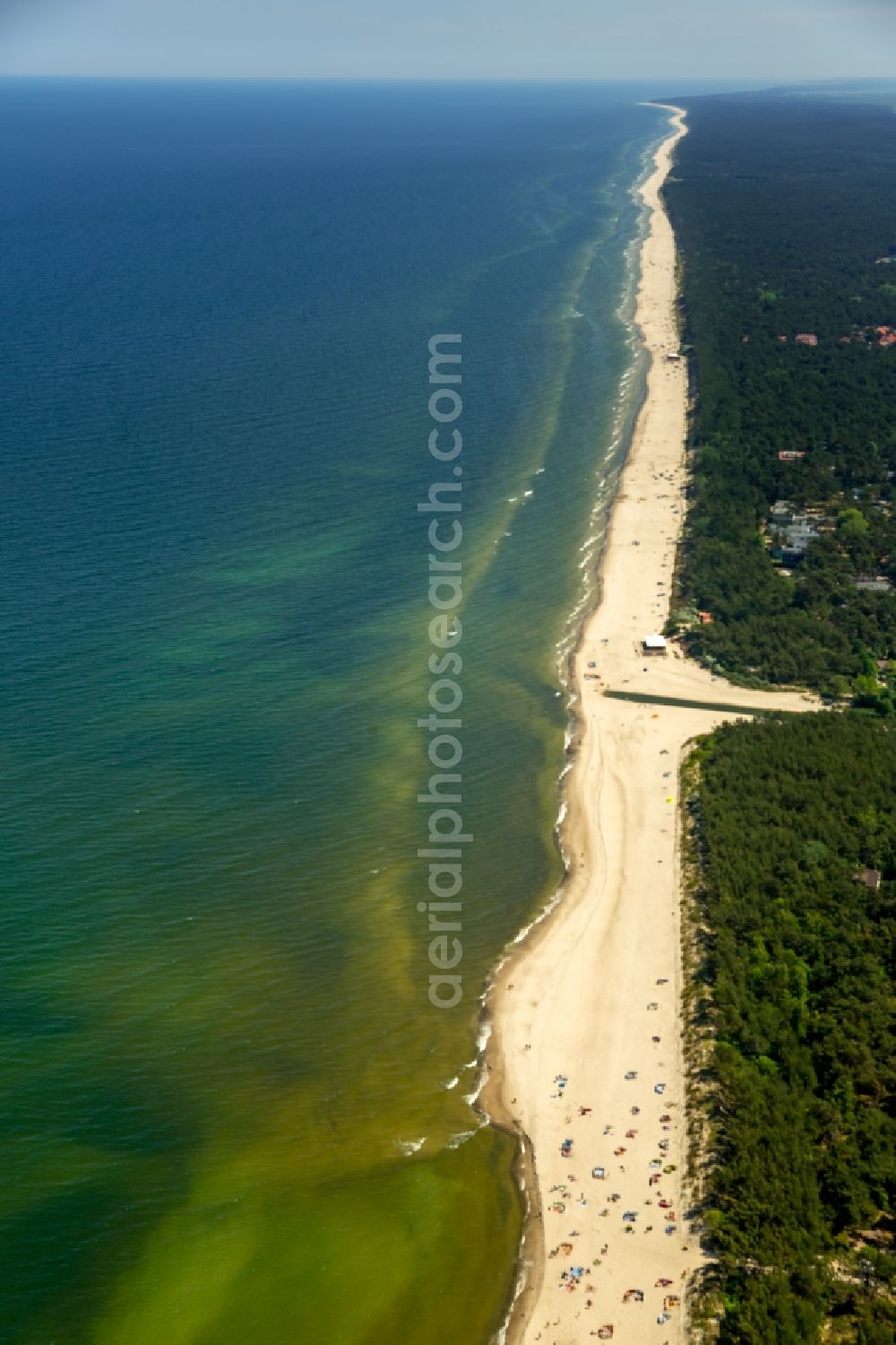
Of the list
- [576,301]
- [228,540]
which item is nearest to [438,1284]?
[228,540]

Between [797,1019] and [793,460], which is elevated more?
[793,460]

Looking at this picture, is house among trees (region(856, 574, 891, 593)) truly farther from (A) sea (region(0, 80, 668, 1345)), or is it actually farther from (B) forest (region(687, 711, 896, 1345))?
(A) sea (region(0, 80, 668, 1345))

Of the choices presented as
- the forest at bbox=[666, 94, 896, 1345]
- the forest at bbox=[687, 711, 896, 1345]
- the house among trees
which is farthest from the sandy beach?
the house among trees

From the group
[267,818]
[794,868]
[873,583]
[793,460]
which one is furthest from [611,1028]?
[793,460]

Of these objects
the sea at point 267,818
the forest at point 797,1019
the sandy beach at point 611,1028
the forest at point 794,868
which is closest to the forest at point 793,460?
the forest at point 794,868

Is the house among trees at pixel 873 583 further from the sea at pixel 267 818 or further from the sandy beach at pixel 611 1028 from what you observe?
the sea at pixel 267 818

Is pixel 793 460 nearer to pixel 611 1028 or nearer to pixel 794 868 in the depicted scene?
pixel 794 868
